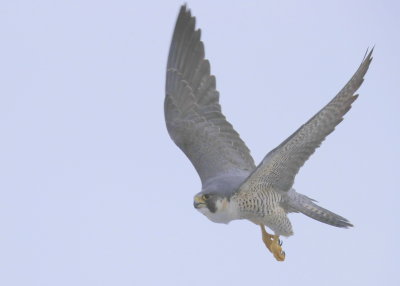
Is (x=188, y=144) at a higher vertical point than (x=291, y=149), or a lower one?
higher

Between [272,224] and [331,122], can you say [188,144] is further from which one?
[331,122]

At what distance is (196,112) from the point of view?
12.4m

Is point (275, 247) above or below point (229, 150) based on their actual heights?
below

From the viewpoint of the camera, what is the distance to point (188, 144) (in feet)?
39.8

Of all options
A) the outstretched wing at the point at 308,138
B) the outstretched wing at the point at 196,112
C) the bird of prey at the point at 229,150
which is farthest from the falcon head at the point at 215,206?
the outstretched wing at the point at 196,112

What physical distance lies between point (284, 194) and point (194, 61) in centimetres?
256

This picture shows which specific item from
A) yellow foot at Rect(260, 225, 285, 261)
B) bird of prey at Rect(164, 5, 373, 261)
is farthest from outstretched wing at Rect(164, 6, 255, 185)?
yellow foot at Rect(260, 225, 285, 261)

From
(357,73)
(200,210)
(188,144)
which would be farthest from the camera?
(188,144)

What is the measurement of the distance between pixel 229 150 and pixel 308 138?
6.67 feet

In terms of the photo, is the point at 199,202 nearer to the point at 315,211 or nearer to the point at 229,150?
the point at 315,211

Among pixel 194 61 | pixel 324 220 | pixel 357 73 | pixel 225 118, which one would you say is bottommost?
pixel 324 220

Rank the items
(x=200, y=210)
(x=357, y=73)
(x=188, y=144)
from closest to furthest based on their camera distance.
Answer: (x=357, y=73)
(x=200, y=210)
(x=188, y=144)

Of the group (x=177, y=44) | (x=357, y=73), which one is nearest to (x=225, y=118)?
(x=177, y=44)

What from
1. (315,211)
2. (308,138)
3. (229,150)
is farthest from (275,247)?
(308,138)
